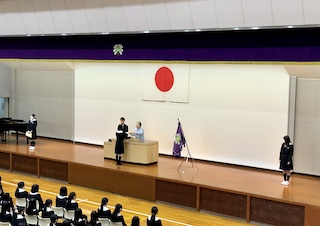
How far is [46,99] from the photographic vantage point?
21.9 m

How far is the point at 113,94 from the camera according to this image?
19.4 meters

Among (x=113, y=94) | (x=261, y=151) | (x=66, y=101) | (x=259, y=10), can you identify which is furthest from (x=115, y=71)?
(x=259, y=10)

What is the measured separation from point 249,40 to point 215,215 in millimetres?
4936

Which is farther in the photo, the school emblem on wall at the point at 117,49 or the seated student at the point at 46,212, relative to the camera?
the school emblem on wall at the point at 117,49

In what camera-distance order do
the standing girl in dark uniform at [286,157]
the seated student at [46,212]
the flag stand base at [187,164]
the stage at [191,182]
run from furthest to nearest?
the flag stand base at [187,164]
the standing girl in dark uniform at [286,157]
the stage at [191,182]
the seated student at [46,212]

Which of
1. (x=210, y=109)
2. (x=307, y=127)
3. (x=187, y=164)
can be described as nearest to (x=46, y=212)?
(x=187, y=164)

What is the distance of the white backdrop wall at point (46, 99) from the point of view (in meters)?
21.2

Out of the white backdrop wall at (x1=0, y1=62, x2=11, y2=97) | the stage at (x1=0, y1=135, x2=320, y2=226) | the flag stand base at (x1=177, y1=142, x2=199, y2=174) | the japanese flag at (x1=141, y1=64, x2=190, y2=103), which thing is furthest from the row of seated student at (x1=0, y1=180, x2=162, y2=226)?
the white backdrop wall at (x1=0, y1=62, x2=11, y2=97)

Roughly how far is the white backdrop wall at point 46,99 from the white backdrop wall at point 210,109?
1.12 m

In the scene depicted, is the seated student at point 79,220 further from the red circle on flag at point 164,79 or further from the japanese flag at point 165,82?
the red circle on flag at point 164,79

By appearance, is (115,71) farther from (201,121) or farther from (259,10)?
(259,10)

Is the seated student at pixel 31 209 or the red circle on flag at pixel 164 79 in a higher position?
the red circle on flag at pixel 164 79

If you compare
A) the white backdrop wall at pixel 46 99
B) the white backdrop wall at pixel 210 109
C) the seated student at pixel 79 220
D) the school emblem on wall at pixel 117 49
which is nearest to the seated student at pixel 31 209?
the seated student at pixel 79 220

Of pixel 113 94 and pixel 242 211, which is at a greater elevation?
pixel 113 94
